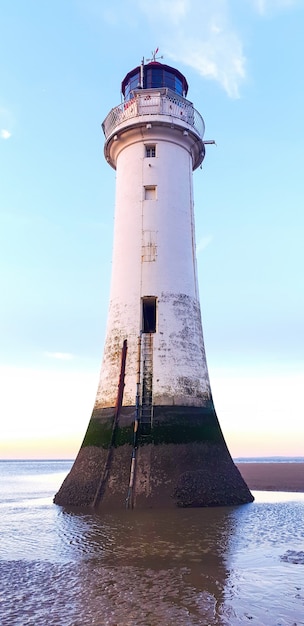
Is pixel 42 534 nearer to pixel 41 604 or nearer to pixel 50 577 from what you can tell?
pixel 50 577

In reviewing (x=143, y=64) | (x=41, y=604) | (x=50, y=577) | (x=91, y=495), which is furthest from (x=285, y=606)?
(x=143, y=64)

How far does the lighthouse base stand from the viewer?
46.8 feet

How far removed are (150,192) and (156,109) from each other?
3106 millimetres

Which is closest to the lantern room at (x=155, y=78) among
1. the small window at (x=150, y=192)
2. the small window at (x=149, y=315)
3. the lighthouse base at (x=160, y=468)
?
the small window at (x=150, y=192)

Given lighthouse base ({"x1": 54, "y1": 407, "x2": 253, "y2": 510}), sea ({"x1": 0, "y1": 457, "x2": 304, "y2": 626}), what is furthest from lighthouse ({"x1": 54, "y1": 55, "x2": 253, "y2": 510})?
sea ({"x1": 0, "y1": 457, "x2": 304, "y2": 626})

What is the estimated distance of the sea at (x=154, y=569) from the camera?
6453 millimetres

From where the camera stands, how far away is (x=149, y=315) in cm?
1817

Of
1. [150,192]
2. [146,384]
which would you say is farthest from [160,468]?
[150,192]

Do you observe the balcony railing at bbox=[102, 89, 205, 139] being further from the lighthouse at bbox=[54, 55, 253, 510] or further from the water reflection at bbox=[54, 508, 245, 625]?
the water reflection at bbox=[54, 508, 245, 625]

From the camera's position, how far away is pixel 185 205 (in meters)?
19.2

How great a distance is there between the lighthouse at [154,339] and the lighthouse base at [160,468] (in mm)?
32

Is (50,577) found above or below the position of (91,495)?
below

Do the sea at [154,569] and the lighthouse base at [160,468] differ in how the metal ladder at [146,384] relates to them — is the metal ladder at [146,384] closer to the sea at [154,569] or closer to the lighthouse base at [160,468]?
the lighthouse base at [160,468]

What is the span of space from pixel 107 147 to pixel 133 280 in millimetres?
6349
